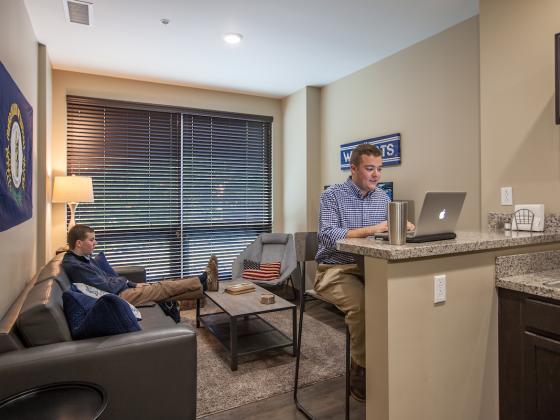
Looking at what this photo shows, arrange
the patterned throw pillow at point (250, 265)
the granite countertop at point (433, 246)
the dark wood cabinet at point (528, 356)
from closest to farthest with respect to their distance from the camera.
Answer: the granite countertop at point (433, 246) → the dark wood cabinet at point (528, 356) → the patterned throw pillow at point (250, 265)

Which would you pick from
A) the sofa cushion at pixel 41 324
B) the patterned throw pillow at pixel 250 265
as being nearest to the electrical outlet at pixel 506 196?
the sofa cushion at pixel 41 324

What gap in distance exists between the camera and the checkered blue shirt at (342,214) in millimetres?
1957

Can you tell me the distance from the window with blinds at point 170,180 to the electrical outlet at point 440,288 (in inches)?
149

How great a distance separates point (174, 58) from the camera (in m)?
3.82

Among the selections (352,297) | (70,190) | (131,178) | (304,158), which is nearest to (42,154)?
(70,190)

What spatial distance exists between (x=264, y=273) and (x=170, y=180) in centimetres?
167

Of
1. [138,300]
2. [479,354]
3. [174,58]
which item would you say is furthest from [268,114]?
[479,354]

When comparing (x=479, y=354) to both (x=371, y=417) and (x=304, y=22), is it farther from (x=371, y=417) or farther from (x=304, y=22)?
(x=304, y=22)

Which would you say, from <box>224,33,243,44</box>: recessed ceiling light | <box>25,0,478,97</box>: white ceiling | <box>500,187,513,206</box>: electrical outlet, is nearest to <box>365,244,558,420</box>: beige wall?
<box>500,187,513,206</box>: electrical outlet

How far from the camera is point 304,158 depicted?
4848 mm

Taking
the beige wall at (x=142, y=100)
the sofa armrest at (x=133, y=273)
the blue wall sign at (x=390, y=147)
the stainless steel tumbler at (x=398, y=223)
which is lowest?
the sofa armrest at (x=133, y=273)

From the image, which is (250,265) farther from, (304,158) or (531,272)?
(531,272)

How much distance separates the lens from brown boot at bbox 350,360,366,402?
1851 mm

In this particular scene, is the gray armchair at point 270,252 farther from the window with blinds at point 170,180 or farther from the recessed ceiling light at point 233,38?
the recessed ceiling light at point 233,38
